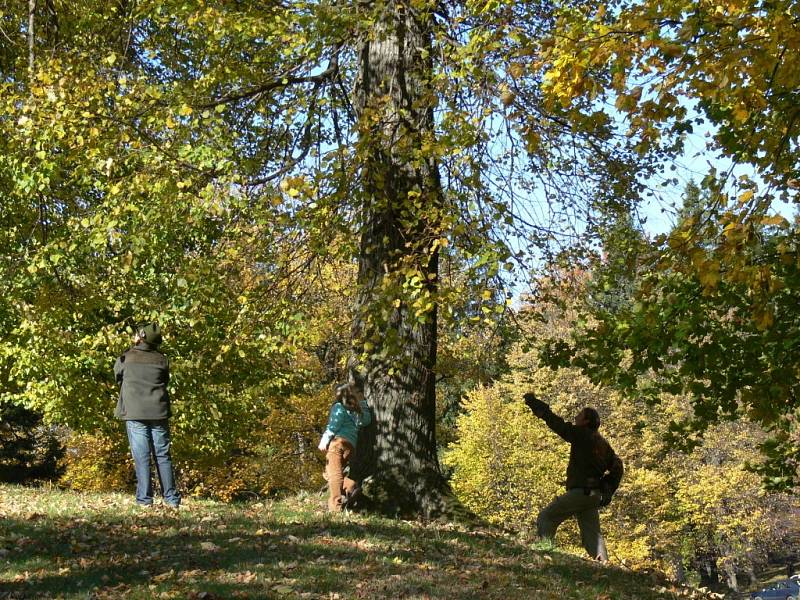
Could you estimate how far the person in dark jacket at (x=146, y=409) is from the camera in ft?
29.4

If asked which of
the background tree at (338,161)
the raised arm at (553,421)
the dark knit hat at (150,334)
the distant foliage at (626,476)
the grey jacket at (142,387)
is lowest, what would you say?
the distant foliage at (626,476)

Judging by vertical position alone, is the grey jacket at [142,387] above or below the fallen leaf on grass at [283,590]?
above

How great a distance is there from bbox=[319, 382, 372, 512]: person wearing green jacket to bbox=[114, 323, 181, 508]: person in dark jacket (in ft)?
5.41

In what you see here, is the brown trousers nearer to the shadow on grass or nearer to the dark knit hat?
the shadow on grass

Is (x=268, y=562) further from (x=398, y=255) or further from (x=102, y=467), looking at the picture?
(x=102, y=467)

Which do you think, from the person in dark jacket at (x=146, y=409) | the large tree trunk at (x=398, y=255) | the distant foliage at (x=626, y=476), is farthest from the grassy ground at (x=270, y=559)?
the distant foliage at (x=626, y=476)

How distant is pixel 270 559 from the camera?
6.39 meters

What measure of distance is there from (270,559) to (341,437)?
303cm

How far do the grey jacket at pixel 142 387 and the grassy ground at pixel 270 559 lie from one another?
97 centimetres

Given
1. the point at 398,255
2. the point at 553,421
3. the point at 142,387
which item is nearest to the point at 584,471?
the point at 553,421

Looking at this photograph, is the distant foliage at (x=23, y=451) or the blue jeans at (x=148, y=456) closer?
the blue jeans at (x=148, y=456)

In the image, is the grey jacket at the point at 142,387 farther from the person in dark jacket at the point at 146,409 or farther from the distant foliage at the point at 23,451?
the distant foliage at the point at 23,451

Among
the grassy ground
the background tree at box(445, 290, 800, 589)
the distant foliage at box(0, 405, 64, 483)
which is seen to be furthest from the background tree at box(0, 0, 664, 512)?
the background tree at box(445, 290, 800, 589)

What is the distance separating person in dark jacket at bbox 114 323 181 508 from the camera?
8.96m
